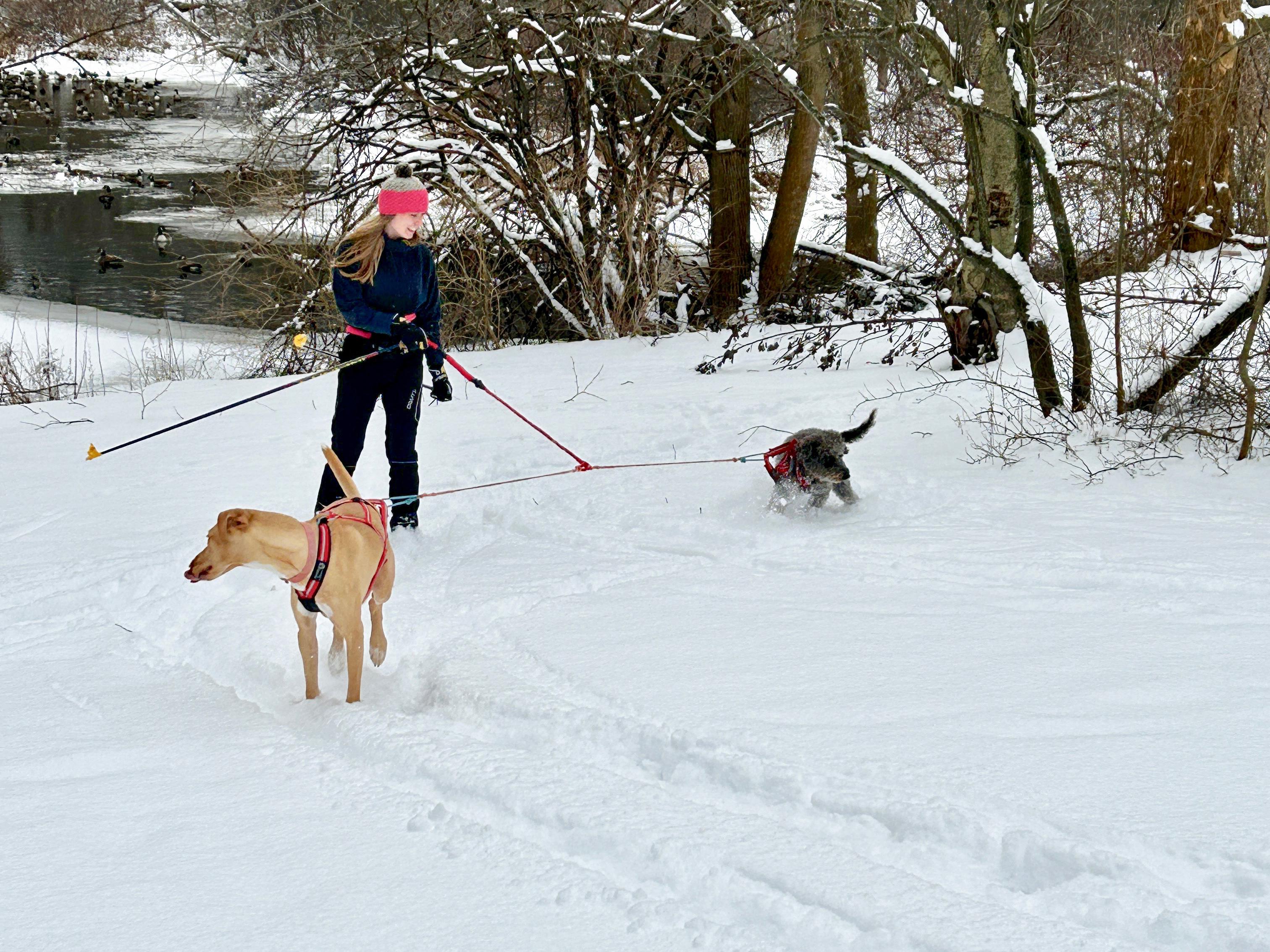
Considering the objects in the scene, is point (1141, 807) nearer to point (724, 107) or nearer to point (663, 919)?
point (663, 919)

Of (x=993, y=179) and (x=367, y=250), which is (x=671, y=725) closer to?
(x=367, y=250)

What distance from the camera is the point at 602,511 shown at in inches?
249

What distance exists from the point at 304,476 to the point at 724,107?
7537 mm

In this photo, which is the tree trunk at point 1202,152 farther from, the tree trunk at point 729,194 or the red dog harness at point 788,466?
the tree trunk at point 729,194

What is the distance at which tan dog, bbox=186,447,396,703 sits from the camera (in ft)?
12.3

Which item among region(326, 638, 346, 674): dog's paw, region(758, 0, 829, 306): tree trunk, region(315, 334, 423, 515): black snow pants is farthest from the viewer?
region(758, 0, 829, 306): tree trunk

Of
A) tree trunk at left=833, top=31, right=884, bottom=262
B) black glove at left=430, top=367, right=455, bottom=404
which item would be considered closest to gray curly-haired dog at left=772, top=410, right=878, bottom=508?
black glove at left=430, top=367, right=455, bottom=404

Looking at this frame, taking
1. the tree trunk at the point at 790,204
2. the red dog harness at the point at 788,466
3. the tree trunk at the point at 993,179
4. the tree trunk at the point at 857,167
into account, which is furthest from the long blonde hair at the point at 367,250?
the tree trunk at the point at 790,204

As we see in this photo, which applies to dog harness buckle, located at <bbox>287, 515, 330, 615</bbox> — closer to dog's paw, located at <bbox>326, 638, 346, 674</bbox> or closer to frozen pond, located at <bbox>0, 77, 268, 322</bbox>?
dog's paw, located at <bbox>326, 638, 346, 674</bbox>

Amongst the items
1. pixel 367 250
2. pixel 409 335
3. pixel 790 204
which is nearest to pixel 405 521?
pixel 409 335

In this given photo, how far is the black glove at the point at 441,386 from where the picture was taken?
577 cm

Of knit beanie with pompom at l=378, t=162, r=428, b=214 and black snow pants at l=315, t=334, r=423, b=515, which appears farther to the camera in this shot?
black snow pants at l=315, t=334, r=423, b=515

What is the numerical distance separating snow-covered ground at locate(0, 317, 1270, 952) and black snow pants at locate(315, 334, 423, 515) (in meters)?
0.59

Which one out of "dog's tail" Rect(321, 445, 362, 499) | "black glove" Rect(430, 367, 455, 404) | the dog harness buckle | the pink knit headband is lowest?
the dog harness buckle
